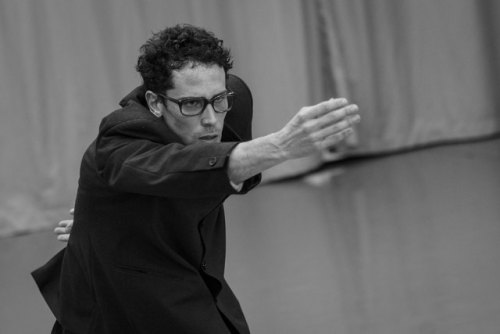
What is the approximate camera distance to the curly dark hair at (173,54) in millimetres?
1960

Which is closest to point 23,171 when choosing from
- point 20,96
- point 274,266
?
point 20,96

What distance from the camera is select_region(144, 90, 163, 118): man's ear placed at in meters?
2.01

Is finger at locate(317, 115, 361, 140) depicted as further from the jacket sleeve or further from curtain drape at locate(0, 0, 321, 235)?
curtain drape at locate(0, 0, 321, 235)

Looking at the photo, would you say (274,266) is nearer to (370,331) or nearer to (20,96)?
(370,331)

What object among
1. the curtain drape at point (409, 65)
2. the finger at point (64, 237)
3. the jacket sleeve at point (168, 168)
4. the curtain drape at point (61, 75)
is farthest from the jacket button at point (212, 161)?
the curtain drape at point (409, 65)

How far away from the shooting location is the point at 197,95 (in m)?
1.94

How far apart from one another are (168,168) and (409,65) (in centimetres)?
408

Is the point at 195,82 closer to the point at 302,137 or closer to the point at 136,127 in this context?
the point at 136,127

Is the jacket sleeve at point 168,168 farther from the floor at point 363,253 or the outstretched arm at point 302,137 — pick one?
the floor at point 363,253

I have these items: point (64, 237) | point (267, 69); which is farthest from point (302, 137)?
point (267, 69)

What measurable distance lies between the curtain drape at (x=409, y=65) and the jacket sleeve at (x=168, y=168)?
3.70 metres

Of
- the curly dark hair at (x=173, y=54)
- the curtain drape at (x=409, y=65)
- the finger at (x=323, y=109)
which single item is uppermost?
the curly dark hair at (x=173, y=54)

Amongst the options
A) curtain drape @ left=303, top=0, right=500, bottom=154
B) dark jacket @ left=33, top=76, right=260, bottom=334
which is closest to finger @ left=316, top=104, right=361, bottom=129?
dark jacket @ left=33, top=76, right=260, bottom=334

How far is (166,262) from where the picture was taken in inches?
81.4
